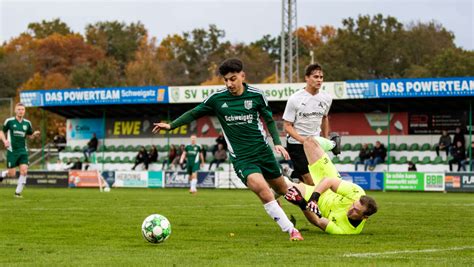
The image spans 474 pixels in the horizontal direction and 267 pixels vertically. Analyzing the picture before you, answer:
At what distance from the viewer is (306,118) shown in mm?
14750

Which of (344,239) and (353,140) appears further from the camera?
(353,140)

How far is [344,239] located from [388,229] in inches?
80.2

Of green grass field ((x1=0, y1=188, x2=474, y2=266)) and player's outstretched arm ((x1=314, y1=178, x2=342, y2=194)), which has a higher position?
player's outstretched arm ((x1=314, y1=178, x2=342, y2=194))

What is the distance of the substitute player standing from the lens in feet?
46.2

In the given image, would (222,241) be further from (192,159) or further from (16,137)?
(192,159)

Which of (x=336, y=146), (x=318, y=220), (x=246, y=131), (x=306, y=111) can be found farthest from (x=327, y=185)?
(x=306, y=111)

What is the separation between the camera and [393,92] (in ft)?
128

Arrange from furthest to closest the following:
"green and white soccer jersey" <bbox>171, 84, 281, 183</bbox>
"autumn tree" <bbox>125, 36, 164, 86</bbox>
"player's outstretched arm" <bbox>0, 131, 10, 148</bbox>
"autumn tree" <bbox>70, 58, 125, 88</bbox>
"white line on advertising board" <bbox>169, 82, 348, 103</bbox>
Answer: "autumn tree" <bbox>70, 58, 125, 88</bbox>
"autumn tree" <bbox>125, 36, 164, 86</bbox>
"white line on advertising board" <bbox>169, 82, 348, 103</bbox>
"player's outstretched arm" <bbox>0, 131, 10, 148</bbox>
"green and white soccer jersey" <bbox>171, 84, 281, 183</bbox>

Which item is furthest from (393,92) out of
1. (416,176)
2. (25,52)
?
(25,52)

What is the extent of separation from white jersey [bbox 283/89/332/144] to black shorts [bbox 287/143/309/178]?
7.1 inches

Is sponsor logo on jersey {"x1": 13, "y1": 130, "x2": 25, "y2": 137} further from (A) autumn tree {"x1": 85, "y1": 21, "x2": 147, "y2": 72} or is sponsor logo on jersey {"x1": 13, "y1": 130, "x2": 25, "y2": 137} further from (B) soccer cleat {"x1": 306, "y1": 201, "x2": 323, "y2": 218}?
(A) autumn tree {"x1": 85, "y1": 21, "x2": 147, "y2": 72}

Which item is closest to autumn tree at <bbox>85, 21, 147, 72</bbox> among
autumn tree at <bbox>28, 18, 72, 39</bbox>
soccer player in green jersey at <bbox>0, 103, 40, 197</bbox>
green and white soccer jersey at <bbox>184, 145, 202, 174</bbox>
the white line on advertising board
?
autumn tree at <bbox>28, 18, 72, 39</bbox>

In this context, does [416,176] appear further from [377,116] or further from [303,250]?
[303,250]

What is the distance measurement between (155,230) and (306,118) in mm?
4244
